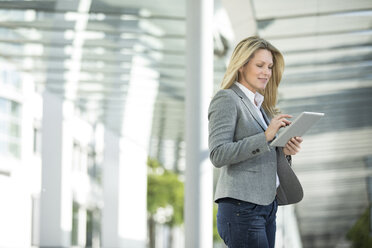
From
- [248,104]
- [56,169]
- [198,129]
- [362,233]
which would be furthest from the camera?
[362,233]

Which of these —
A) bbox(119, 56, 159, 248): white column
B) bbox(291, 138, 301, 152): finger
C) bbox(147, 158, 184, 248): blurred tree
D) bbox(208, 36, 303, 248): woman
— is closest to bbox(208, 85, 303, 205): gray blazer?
bbox(208, 36, 303, 248): woman

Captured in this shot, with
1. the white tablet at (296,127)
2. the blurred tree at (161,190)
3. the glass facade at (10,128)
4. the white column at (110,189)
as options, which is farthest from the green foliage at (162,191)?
the white tablet at (296,127)

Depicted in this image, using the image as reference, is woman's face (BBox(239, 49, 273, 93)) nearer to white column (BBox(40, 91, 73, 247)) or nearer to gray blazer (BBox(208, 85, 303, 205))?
gray blazer (BBox(208, 85, 303, 205))

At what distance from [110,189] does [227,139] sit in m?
23.0

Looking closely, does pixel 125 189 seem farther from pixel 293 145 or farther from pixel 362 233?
pixel 362 233

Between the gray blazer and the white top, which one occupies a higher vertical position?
the white top

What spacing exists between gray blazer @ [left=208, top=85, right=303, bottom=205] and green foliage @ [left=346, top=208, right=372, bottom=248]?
4180 cm

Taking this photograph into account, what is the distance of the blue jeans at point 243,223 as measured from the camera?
122 inches

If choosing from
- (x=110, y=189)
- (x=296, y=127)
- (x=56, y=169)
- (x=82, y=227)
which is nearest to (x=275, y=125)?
(x=296, y=127)

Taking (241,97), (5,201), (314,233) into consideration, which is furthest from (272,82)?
(314,233)

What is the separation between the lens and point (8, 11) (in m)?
11.3

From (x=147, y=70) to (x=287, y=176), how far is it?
12.1 meters

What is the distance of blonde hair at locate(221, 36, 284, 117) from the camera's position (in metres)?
3.32

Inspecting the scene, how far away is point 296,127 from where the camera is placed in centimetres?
309
